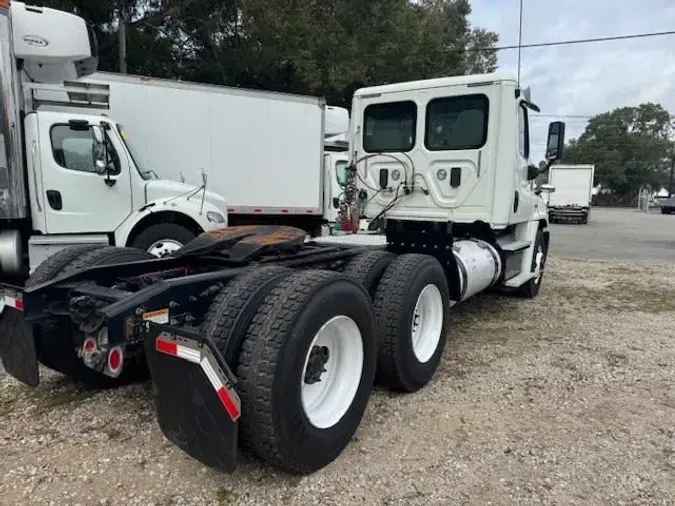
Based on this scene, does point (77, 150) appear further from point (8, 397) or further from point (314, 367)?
point (314, 367)

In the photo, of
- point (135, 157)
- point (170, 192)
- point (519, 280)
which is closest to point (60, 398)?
point (170, 192)

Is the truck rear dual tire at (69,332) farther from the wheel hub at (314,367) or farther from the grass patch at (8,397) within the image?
the wheel hub at (314,367)

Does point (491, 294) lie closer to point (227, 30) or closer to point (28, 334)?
point (28, 334)

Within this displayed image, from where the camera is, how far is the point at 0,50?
6203 millimetres

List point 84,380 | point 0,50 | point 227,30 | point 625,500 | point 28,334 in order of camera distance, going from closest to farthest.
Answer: point 625,500
point 28,334
point 84,380
point 0,50
point 227,30

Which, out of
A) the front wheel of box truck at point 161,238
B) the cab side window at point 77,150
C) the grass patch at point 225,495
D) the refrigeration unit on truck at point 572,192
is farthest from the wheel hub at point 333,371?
the refrigeration unit on truck at point 572,192

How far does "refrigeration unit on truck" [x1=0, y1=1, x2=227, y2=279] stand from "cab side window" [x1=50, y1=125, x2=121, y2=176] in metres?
0.01

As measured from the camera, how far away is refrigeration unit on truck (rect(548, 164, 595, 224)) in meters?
28.5

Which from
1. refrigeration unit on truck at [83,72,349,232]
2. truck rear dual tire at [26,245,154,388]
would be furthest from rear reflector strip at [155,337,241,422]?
refrigeration unit on truck at [83,72,349,232]

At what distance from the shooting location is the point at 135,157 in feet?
24.8

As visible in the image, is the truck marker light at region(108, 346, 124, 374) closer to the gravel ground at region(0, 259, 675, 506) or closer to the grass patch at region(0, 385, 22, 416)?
the gravel ground at region(0, 259, 675, 506)

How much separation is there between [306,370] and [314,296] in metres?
0.46

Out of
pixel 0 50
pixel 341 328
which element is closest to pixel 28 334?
pixel 341 328

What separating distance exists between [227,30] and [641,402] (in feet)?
55.5
